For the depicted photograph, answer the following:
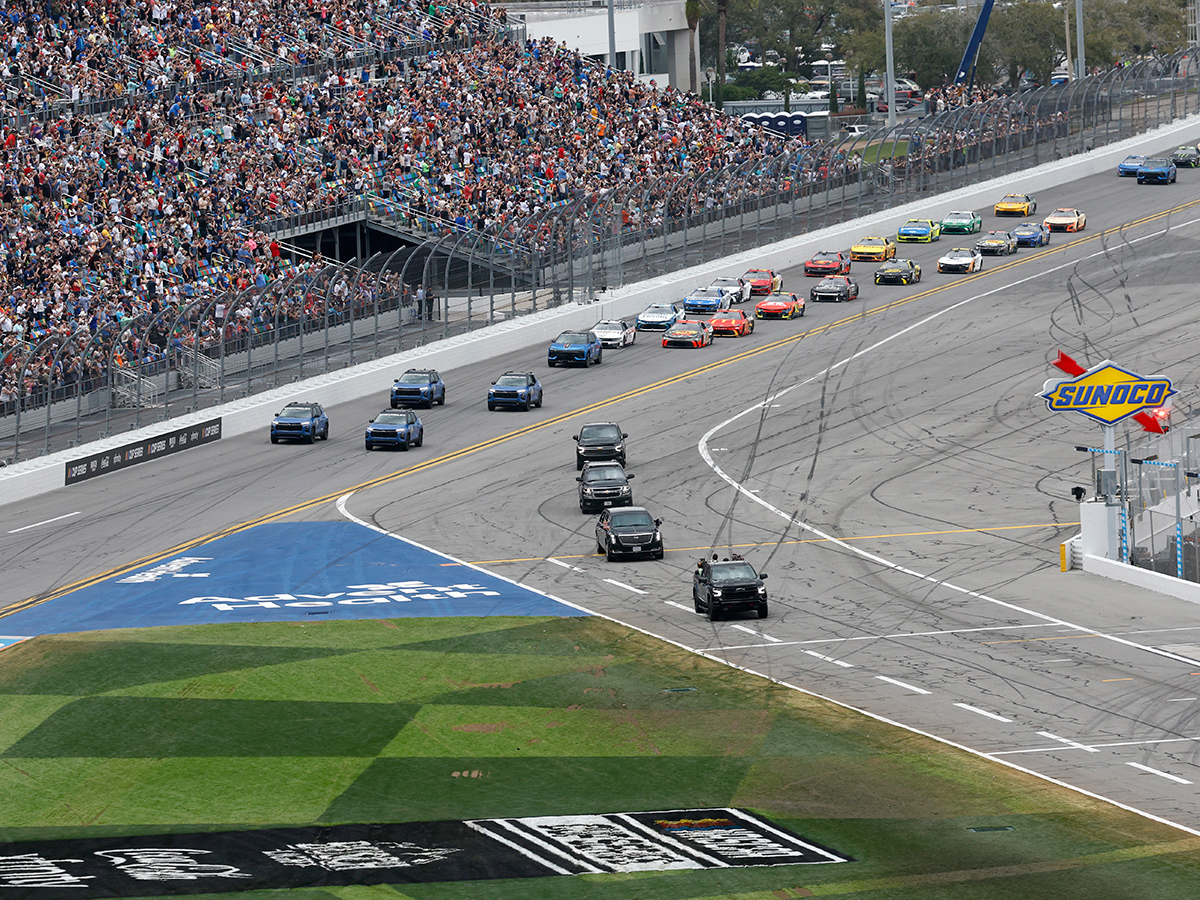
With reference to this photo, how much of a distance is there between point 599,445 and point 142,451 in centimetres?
1431

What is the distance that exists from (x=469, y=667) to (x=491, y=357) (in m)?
36.2

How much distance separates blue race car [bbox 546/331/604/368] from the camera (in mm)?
69250

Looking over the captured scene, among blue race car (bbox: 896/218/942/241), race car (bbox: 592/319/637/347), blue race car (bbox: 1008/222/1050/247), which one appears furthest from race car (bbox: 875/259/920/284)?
race car (bbox: 592/319/637/347)

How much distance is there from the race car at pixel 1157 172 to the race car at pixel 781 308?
28.7 meters

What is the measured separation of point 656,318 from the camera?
74812mm

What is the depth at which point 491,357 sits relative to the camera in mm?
71625

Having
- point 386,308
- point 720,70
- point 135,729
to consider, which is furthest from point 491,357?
point 720,70

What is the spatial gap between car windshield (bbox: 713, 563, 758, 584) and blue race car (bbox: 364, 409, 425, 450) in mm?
20207

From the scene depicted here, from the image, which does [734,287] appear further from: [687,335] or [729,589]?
[729,589]

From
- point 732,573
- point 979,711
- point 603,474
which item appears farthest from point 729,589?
point 603,474

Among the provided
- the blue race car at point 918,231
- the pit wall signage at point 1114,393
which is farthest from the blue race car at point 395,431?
the blue race car at point 918,231

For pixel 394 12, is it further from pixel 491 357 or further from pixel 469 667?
pixel 469 667

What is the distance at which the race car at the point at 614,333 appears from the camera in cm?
7206

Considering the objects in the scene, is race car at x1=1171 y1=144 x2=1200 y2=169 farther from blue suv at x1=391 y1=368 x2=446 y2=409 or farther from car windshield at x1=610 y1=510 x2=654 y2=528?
car windshield at x1=610 y1=510 x2=654 y2=528
